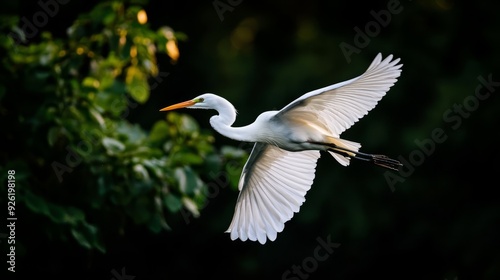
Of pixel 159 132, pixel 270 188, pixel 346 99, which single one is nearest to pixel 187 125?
pixel 159 132

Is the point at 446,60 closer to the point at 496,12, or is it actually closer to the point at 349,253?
the point at 496,12

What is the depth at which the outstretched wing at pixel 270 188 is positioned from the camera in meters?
4.92

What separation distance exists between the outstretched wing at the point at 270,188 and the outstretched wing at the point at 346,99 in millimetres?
391

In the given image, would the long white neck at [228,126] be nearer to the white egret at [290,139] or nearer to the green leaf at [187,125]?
the white egret at [290,139]

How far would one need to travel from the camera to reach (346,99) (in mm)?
4641

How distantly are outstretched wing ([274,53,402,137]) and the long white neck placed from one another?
0.55 feet

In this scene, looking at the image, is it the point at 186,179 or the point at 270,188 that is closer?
the point at 270,188

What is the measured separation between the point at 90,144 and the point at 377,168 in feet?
17.4

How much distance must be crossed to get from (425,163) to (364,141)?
800 mm

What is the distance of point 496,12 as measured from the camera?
10188 millimetres

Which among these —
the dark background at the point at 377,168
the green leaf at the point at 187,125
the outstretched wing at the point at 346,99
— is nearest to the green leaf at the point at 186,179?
the green leaf at the point at 187,125

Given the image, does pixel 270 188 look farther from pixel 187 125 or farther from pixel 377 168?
pixel 377 168

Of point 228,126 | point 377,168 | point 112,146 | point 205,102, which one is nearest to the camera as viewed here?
point 228,126

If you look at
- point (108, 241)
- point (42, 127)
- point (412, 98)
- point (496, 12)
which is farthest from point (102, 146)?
point (496, 12)
